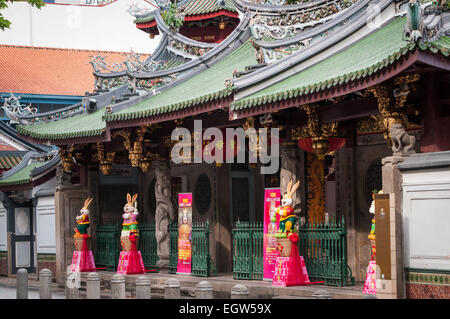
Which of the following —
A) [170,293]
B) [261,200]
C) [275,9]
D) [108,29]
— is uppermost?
[108,29]

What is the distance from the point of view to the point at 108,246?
25.1m

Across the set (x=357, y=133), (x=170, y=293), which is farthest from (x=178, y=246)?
(x=170, y=293)

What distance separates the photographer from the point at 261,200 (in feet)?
77.3

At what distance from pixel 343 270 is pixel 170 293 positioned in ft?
12.8

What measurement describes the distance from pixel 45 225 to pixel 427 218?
A: 15.6m

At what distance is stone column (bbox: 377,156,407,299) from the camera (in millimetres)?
14401

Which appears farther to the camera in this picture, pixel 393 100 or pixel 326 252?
pixel 326 252

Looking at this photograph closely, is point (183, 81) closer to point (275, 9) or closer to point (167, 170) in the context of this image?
point (167, 170)

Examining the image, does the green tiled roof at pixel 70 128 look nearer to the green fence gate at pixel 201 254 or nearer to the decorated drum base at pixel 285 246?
the green fence gate at pixel 201 254

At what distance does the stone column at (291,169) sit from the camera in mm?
18750

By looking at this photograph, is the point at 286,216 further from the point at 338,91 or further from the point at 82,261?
the point at 82,261

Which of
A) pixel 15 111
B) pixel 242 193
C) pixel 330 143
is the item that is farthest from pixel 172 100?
pixel 15 111

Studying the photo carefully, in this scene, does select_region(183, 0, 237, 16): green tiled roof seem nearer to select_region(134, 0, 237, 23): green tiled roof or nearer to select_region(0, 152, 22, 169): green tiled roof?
select_region(134, 0, 237, 23): green tiled roof

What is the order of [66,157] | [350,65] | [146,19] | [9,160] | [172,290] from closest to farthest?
[172,290]
[350,65]
[66,157]
[146,19]
[9,160]
